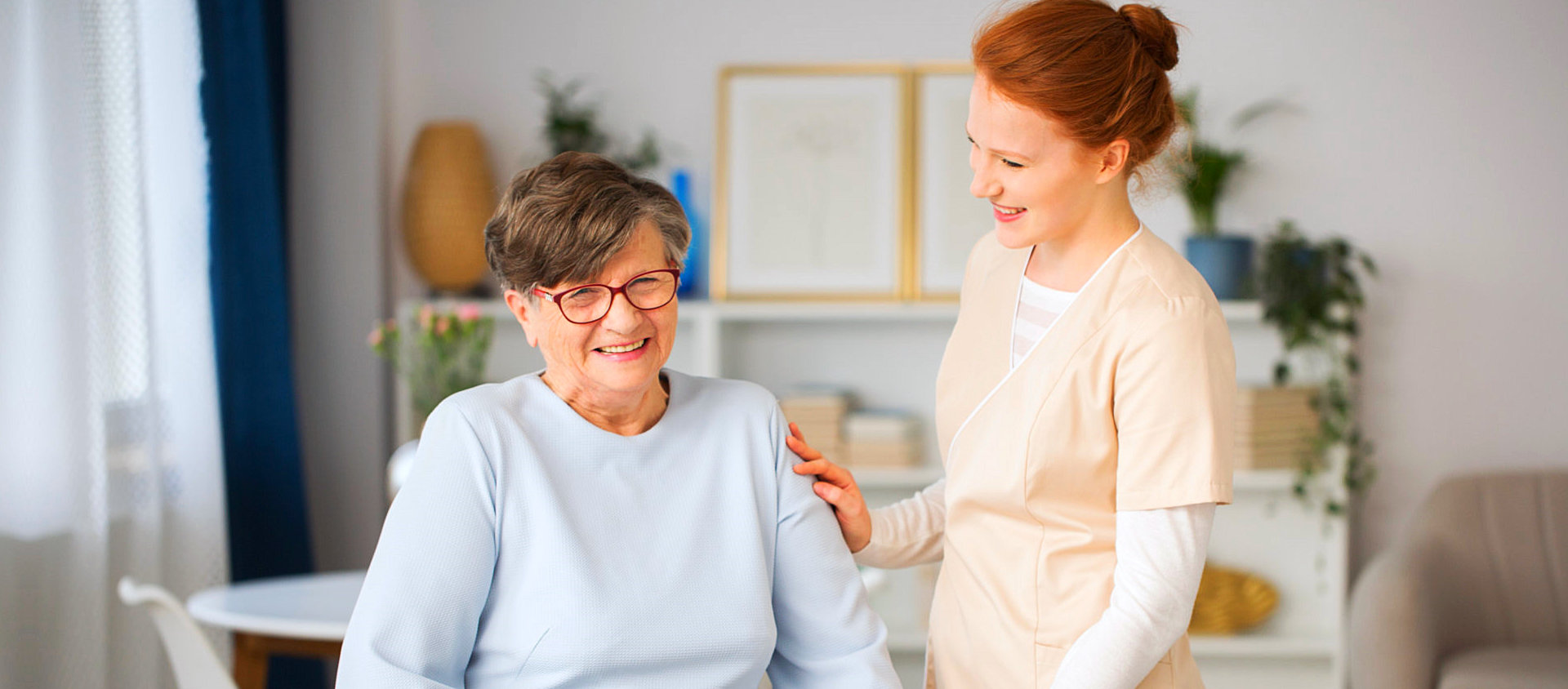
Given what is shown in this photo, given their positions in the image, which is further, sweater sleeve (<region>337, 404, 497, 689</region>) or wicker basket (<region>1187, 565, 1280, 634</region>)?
wicker basket (<region>1187, 565, 1280, 634</region>)

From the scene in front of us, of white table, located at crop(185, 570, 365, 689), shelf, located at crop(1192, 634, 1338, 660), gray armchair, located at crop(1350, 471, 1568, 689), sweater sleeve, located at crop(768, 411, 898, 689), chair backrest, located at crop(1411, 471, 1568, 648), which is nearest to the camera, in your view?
sweater sleeve, located at crop(768, 411, 898, 689)

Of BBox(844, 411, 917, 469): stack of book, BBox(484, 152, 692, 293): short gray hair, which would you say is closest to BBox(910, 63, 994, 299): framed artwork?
BBox(844, 411, 917, 469): stack of book

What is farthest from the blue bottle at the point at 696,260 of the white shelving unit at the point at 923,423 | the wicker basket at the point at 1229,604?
the wicker basket at the point at 1229,604

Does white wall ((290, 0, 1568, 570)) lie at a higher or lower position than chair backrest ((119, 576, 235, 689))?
higher

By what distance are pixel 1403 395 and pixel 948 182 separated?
1.45 meters

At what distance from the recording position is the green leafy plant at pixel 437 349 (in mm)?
2727

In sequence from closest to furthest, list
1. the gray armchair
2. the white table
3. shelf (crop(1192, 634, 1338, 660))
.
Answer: the white table < the gray armchair < shelf (crop(1192, 634, 1338, 660))

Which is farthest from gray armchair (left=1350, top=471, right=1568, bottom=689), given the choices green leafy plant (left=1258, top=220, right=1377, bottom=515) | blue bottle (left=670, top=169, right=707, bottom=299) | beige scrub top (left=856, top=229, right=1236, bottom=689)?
blue bottle (left=670, top=169, right=707, bottom=299)

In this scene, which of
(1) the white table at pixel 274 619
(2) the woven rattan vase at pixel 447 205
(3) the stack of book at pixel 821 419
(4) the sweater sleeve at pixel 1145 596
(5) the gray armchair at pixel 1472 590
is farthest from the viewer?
(2) the woven rattan vase at pixel 447 205

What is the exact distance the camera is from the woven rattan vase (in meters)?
3.26

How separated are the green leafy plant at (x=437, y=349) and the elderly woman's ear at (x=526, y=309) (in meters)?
1.48

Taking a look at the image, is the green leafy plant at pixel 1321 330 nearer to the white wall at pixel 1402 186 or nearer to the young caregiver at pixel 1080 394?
the white wall at pixel 1402 186

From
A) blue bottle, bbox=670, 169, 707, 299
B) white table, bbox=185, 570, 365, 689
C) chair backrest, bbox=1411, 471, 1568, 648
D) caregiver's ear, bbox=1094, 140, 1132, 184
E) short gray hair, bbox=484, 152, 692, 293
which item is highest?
caregiver's ear, bbox=1094, 140, 1132, 184

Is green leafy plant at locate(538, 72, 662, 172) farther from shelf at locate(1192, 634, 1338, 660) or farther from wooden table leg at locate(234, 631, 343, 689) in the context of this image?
shelf at locate(1192, 634, 1338, 660)
